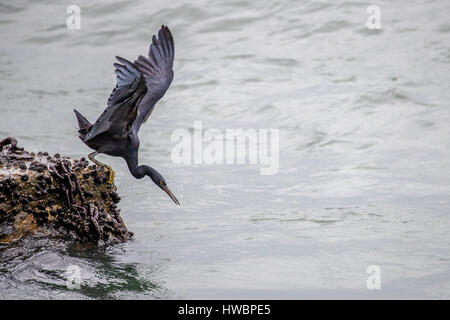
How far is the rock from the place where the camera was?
17.3 feet

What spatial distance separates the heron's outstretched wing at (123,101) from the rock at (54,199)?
336mm

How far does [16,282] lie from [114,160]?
3.99m

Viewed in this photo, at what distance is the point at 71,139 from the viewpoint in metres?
9.73
